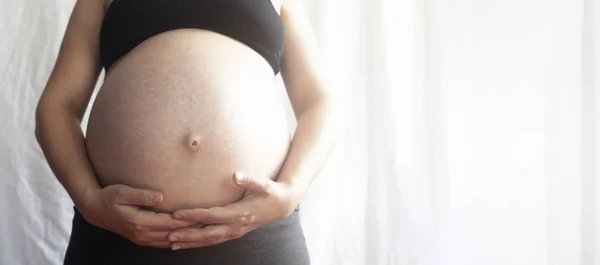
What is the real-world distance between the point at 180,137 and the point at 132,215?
119mm

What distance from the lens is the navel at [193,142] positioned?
2.31 feet

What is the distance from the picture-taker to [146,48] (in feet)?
2.65

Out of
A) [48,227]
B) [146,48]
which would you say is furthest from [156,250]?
[48,227]

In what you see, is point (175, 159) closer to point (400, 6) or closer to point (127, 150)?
point (127, 150)

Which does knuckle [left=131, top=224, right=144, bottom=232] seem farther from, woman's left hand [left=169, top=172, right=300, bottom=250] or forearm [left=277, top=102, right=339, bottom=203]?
forearm [left=277, top=102, right=339, bottom=203]

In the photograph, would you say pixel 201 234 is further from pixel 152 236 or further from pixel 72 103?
pixel 72 103

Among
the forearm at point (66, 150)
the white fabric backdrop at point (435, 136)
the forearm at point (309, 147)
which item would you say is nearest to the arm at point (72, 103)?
the forearm at point (66, 150)

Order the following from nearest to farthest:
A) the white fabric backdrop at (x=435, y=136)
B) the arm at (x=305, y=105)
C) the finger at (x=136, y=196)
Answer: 1. the finger at (x=136, y=196)
2. the arm at (x=305, y=105)
3. the white fabric backdrop at (x=435, y=136)

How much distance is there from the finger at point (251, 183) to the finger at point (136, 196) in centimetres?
9

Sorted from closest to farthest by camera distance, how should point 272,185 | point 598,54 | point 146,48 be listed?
point 272,185
point 146,48
point 598,54

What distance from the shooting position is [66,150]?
75 cm

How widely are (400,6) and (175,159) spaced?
0.69 m

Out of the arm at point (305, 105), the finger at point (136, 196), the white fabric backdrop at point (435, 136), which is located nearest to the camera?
the finger at point (136, 196)

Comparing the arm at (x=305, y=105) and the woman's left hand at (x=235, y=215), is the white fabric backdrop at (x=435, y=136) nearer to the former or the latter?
the arm at (x=305, y=105)
